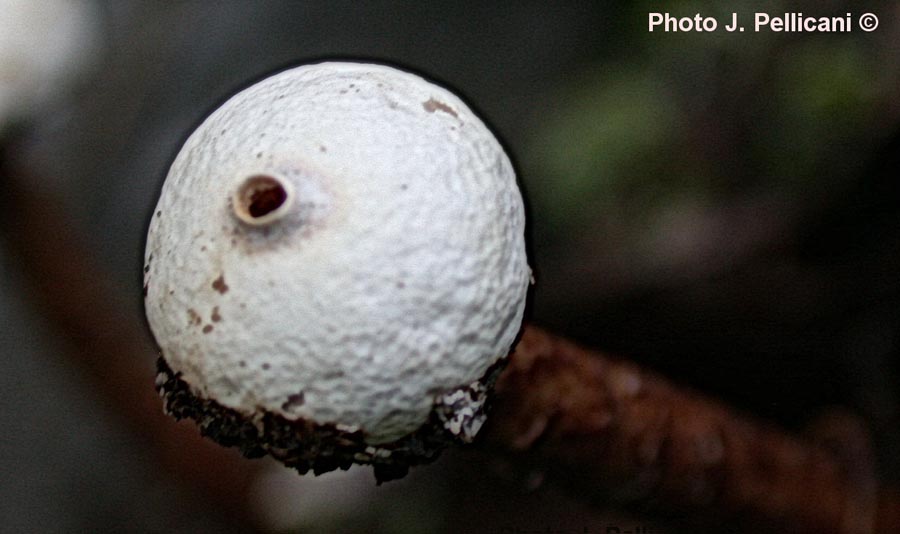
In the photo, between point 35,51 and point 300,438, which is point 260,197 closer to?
point 300,438

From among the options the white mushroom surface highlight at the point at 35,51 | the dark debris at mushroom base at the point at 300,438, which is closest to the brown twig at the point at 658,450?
the dark debris at mushroom base at the point at 300,438

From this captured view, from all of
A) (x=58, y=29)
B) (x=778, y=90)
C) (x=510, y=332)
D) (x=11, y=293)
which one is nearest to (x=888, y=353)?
(x=778, y=90)

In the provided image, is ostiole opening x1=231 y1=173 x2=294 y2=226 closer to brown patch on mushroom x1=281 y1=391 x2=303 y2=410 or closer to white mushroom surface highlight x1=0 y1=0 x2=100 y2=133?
brown patch on mushroom x1=281 y1=391 x2=303 y2=410

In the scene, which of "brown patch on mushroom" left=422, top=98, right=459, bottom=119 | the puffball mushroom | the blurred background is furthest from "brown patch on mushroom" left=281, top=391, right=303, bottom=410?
the blurred background

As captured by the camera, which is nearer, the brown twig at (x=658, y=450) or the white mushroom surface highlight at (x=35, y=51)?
the brown twig at (x=658, y=450)

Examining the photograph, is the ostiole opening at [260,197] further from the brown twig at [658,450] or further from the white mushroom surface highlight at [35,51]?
the white mushroom surface highlight at [35,51]

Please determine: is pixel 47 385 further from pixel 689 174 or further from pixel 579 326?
pixel 689 174
